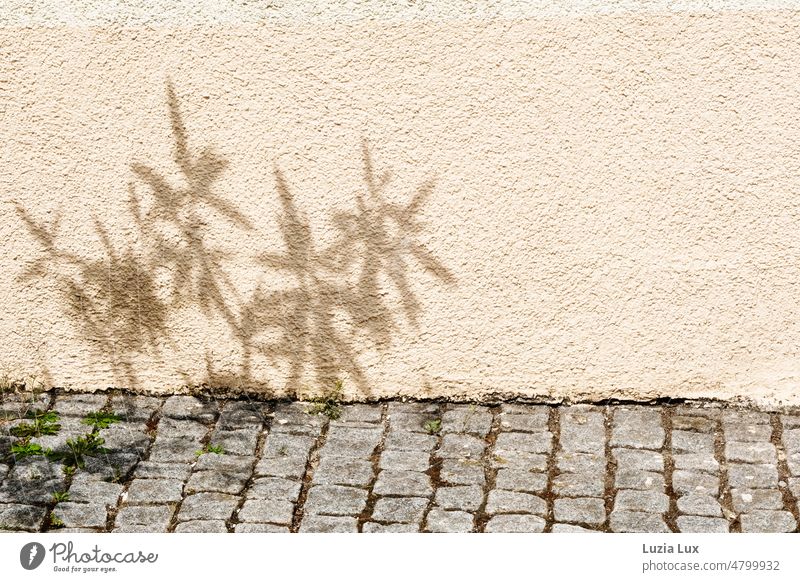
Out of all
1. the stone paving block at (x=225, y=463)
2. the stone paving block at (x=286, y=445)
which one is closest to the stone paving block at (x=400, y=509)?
the stone paving block at (x=286, y=445)

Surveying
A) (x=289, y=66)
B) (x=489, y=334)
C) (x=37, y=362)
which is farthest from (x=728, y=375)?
(x=37, y=362)

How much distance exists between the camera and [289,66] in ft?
16.1

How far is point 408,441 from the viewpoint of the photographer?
4980 mm

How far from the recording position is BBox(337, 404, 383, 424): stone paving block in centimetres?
514

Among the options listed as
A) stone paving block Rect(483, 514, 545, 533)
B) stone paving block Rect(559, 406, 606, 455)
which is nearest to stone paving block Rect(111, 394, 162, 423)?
stone paving block Rect(483, 514, 545, 533)

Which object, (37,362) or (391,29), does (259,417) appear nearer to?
(37,362)

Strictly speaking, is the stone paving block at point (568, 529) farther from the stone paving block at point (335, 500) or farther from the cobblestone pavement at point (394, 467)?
the stone paving block at point (335, 500)

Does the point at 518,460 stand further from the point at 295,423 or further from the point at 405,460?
the point at 295,423

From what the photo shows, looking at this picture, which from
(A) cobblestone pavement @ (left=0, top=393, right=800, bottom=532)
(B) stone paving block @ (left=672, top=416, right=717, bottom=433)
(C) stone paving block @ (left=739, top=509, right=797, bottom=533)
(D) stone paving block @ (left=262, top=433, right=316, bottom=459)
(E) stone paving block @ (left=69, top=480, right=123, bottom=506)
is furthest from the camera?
(B) stone paving block @ (left=672, top=416, right=717, bottom=433)

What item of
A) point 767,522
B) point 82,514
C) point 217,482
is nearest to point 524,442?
point 767,522

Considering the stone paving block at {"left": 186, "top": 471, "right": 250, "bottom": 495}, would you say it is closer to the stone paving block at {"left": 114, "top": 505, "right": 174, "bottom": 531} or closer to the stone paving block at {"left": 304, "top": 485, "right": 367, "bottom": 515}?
the stone paving block at {"left": 114, "top": 505, "right": 174, "bottom": 531}

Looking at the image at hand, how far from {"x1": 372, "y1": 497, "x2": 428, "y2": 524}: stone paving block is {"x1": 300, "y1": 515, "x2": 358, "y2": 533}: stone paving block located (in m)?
0.10

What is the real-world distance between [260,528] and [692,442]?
5.77ft

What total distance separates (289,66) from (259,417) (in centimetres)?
146
